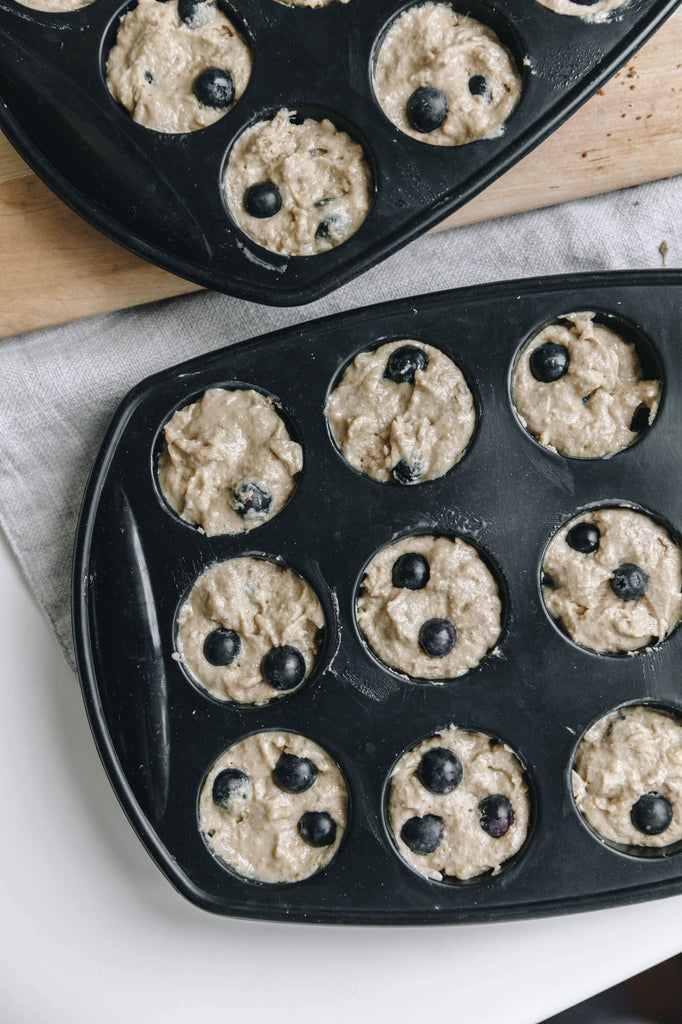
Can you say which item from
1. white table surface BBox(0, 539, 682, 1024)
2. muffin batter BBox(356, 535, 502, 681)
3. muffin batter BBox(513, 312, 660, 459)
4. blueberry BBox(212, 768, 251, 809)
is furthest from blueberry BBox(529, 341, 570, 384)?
white table surface BBox(0, 539, 682, 1024)

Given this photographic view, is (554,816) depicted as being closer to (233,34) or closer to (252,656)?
(252,656)

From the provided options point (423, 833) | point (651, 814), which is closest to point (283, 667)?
point (423, 833)

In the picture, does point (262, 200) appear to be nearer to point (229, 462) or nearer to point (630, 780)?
point (229, 462)

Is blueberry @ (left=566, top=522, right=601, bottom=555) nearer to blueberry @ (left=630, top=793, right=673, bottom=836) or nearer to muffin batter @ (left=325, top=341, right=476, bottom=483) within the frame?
muffin batter @ (left=325, top=341, right=476, bottom=483)

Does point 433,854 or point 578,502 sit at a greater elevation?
point 578,502

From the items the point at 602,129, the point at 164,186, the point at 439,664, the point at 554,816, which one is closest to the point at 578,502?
the point at 439,664

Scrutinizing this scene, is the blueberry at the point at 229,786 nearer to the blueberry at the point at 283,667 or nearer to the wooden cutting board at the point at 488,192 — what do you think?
the blueberry at the point at 283,667
